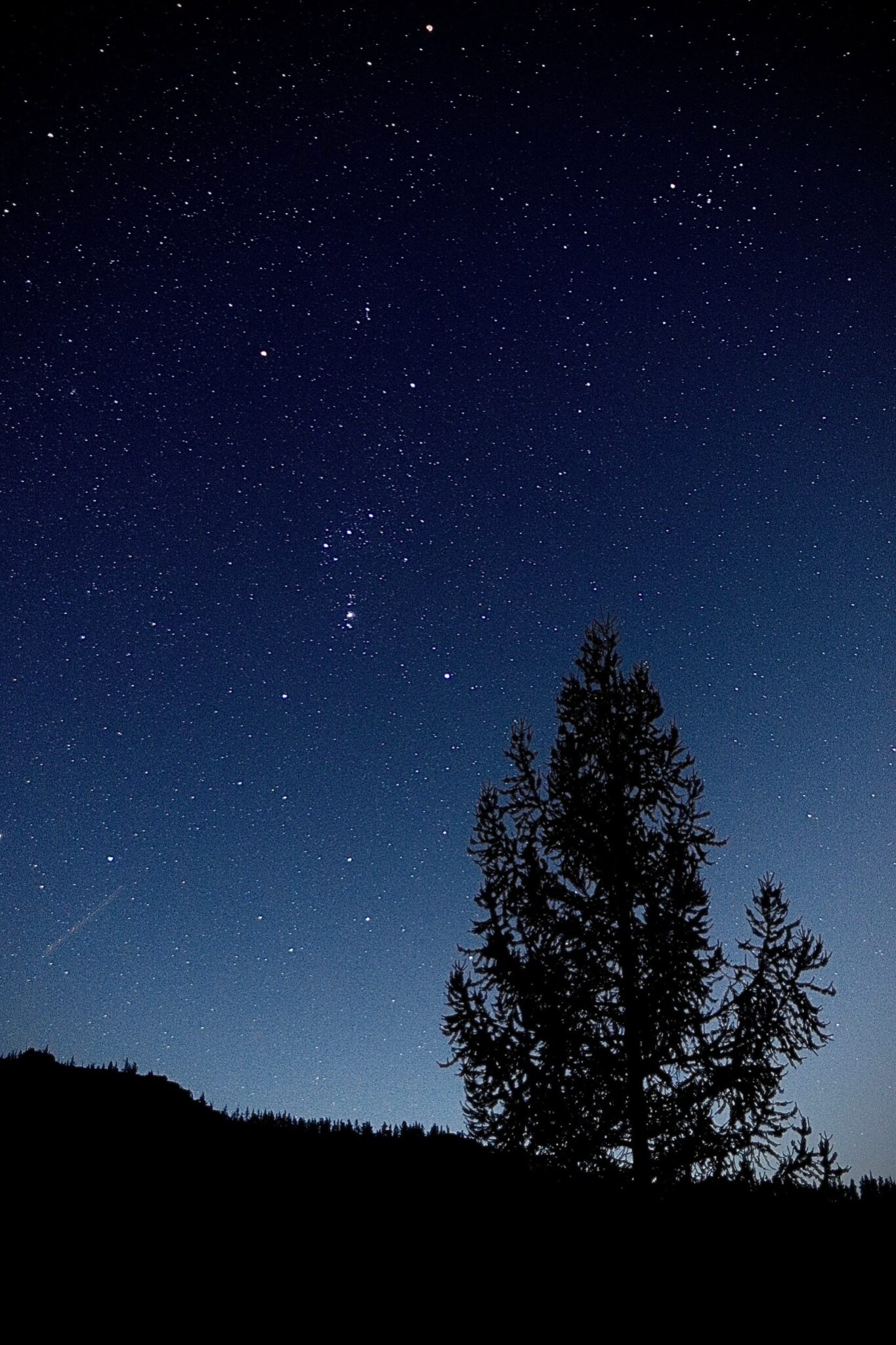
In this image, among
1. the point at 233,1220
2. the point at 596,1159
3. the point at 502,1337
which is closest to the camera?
the point at 502,1337

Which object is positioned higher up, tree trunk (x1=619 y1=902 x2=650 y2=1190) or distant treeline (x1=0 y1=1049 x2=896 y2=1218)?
tree trunk (x1=619 y1=902 x2=650 y2=1190)

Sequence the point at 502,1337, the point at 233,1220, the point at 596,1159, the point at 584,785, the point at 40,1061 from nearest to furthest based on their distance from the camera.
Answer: the point at 502,1337
the point at 233,1220
the point at 596,1159
the point at 584,785
the point at 40,1061

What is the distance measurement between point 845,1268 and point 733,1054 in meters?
3.08

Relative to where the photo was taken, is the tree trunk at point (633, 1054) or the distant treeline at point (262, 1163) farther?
the tree trunk at point (633, 1054)

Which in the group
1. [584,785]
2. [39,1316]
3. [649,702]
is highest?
[649,702]

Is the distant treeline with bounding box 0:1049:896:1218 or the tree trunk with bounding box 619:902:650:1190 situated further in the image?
the tree trunk with bounding box 619:902:650:1190

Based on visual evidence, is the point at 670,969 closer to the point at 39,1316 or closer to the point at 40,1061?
the point at 39,1316

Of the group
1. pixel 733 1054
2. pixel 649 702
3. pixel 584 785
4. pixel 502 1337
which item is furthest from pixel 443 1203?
pixel 649 702

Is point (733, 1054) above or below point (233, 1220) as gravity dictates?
above

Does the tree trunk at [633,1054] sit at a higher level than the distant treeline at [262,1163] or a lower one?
higher

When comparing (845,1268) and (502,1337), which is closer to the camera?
(502,1337)

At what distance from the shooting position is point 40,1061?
41.5 ft

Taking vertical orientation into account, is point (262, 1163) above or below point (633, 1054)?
below

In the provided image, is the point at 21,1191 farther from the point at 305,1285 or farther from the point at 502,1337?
the point at 502,1337
